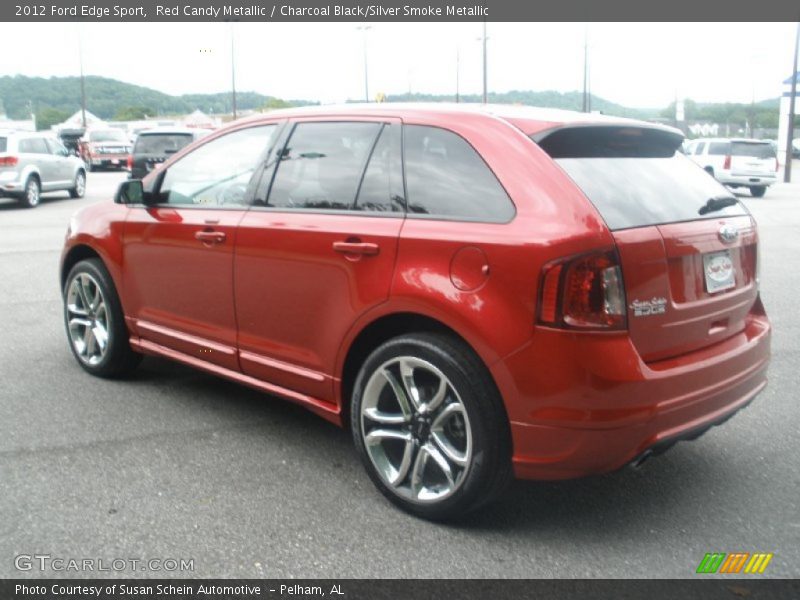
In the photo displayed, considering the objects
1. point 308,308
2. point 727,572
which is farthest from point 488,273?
point 727,572

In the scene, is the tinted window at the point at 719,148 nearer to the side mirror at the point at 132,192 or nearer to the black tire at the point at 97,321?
the black tire at the point at 97,321

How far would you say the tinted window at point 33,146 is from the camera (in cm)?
1892

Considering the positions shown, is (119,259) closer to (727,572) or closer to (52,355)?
(52,355)

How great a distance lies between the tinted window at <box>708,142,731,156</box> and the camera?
2697cm

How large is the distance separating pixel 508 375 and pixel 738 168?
25.4m

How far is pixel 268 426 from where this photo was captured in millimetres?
4801

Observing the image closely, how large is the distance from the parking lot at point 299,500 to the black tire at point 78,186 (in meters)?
17.6

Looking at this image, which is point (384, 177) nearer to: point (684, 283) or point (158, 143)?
point (684, 283)

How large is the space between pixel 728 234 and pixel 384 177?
4.94 feet

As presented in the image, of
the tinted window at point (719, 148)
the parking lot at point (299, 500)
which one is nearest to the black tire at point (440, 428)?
the parking lot at point (299, 500)

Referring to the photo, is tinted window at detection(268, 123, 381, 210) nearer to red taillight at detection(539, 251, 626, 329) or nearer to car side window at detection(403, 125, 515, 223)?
car side window at detection(403, 125, 515, 223)

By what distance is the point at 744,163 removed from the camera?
26.3 meters

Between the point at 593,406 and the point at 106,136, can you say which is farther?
the point at 106,136

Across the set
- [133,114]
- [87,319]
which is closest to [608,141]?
[87,319]
